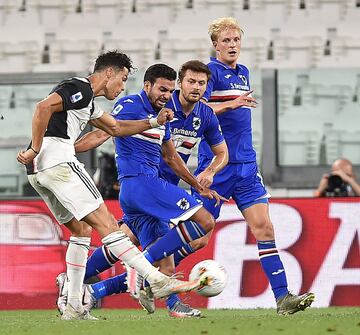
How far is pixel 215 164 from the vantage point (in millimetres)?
8609

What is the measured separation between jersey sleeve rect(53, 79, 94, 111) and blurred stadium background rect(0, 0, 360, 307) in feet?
18.7

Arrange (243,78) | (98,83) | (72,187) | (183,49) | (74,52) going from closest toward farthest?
(72,187) → (98,83) → (243,78) → (183,49) → (74,52)

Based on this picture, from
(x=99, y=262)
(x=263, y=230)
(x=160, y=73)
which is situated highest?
(x=160, y=73)

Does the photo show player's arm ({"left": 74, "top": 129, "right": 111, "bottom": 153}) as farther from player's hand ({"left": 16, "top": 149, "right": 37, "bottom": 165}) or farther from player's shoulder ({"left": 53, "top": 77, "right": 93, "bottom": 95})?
player's hand ({"left": 16, "top": 149, "right": 37, "bottom": 165})

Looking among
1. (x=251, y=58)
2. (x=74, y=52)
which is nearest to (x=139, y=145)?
(x=251, y=58)

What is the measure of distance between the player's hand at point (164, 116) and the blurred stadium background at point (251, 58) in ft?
18.9

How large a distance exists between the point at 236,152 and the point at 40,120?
196 cm

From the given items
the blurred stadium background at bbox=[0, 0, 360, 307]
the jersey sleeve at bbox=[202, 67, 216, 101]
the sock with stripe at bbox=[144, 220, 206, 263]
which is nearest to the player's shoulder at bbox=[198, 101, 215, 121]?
the jersey sleeve at bbox=[202, 67, 216, 101]

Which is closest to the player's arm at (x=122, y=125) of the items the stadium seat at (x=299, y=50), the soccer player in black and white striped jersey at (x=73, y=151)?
the soccer player in black and white striped jersey at (x=73, y=151)

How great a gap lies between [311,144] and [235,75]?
6511mm

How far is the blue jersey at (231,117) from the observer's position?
29.3 feet

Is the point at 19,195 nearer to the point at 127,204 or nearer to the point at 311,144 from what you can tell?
the point at 311,144

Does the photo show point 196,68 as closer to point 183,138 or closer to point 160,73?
point 160,73

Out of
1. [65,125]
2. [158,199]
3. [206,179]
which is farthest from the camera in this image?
[206,179]
